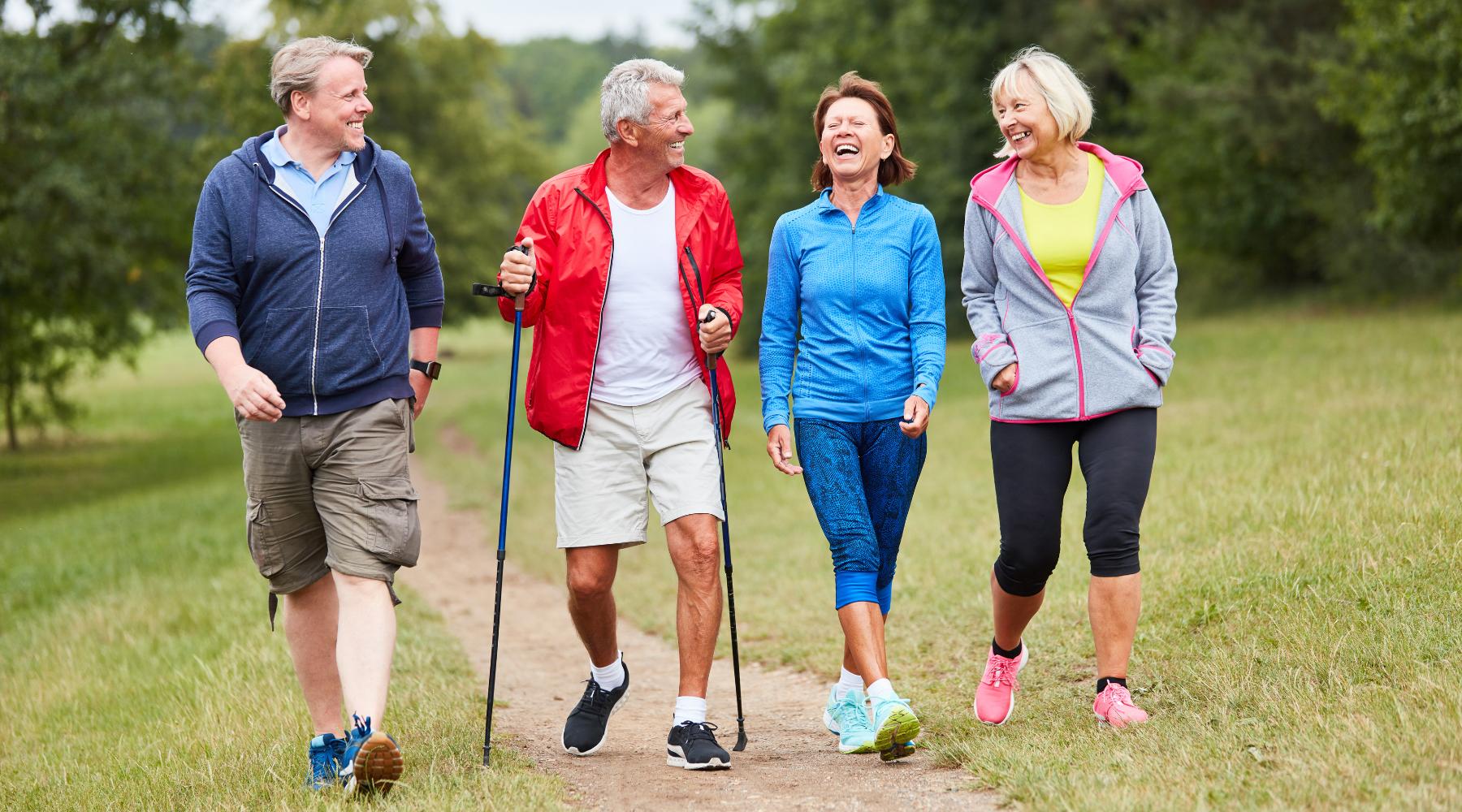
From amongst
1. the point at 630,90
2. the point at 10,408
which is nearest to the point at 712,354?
the point at 630,90

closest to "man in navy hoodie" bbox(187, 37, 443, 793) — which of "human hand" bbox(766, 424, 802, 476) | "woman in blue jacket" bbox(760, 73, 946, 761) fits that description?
"human hand" bbox(766, 424, 802, 476)

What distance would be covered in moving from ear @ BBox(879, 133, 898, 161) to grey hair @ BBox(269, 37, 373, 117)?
1887 mm

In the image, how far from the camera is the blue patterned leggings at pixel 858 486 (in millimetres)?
5059

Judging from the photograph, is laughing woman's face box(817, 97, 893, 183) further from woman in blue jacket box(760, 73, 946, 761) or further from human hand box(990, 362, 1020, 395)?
human hand box(990, 362, 1020, 395)

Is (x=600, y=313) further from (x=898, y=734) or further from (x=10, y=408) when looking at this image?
(x=10, y=408)

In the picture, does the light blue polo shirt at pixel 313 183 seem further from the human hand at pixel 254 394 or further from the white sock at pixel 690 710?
the white sock at pixel 690 710

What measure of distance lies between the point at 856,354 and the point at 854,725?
1.36 metres

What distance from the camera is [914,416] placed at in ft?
16.1

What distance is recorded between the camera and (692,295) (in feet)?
17.0

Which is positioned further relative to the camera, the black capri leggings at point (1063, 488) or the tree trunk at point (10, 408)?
the tree trunk at point (10, 408)

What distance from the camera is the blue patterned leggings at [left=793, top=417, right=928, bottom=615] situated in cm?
506

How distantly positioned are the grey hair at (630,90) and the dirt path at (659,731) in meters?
2.34

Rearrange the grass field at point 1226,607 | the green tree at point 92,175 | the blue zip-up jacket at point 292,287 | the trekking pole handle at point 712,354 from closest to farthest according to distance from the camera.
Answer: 1. the grass field at point 1226,607
2. the blue zip-up jacket at point 292,287
3. the trekking pole handle at point 712,354
4. the green tree at point 92,175

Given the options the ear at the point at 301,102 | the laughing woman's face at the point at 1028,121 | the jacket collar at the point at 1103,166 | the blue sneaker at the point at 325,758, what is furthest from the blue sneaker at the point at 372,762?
the laughing woman's face at the point at 1028,121
